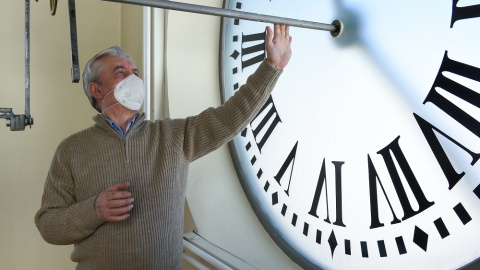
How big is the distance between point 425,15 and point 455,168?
235 millimetres

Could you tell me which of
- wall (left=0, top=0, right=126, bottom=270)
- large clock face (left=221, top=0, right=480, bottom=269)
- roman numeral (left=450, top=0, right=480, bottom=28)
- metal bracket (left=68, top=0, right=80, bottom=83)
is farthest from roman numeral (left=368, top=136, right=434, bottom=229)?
wall (left=0, top=0, right=126, bottom=270)

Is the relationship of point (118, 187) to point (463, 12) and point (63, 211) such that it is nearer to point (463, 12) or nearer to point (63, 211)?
point (63, 211)

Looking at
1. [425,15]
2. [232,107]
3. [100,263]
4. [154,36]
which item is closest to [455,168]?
[425,15]

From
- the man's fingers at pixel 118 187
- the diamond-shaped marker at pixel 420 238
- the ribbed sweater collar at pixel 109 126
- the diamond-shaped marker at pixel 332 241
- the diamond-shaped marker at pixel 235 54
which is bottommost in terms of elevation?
the diamond-shaped marker at pixel 332 241

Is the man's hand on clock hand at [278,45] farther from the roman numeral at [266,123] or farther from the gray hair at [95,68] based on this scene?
the gray hair at [95,68]

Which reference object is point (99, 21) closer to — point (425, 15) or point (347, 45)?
point (347, 45)

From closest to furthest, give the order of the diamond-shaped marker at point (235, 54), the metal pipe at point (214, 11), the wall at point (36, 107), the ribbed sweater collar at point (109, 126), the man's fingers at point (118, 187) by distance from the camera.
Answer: the metal pipe at point (214, 11) → the man's fingers at point (118, 187) → the ribbed sweater collar at point (109, 126) → the diamond-shaped marker at point (235, 54) → the wall at point (36, 107)

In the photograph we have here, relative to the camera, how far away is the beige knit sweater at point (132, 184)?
85 centimetres

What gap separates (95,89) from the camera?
95 centimetres

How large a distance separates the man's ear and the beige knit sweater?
64 millimetres

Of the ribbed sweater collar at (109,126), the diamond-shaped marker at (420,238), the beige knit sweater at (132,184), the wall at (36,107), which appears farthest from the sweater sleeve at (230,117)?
the wall at (36,107)

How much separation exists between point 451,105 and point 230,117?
1.28 ft

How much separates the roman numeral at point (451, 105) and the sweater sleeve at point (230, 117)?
0.26m

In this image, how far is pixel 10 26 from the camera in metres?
1.43
